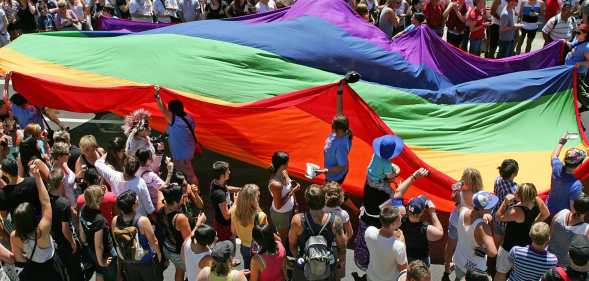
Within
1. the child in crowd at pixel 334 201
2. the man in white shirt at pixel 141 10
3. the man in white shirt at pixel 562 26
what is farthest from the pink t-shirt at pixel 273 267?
the man in white shirt at pixel 141 10

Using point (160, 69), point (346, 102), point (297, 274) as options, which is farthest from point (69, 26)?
point (297, 274)

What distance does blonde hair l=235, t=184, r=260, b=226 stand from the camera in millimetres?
4988

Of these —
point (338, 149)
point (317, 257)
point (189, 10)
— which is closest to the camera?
point (317, 257)

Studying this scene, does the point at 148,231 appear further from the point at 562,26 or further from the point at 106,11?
the point at 106,11

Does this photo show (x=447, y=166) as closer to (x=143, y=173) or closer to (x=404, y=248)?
(x=404, y=248)

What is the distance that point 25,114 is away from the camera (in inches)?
308

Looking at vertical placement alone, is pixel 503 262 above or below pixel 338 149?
below

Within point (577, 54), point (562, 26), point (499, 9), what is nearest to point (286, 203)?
point (577, 54)

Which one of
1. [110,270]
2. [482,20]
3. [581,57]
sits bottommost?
[110,270]

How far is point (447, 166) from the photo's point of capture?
6875 mm

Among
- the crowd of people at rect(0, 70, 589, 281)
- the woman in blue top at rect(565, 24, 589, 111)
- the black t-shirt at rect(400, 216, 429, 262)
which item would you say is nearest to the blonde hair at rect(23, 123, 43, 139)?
the crowd of people at rect(0, 70, 589, 281)

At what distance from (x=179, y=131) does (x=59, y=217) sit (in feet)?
6.28

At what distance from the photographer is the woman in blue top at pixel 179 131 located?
685 cm

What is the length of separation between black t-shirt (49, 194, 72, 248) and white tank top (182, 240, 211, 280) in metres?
1.15
